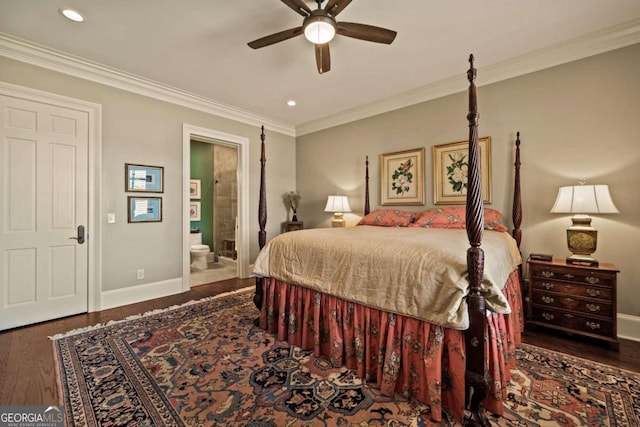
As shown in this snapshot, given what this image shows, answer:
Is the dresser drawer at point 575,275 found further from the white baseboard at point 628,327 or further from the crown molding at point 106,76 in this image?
the crown molding at point 106,76

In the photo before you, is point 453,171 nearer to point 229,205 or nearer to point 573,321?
point 573,321

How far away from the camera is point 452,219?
119 inches

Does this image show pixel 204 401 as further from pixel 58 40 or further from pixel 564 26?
pixel 564 26

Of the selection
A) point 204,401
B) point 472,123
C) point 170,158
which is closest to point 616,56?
point 472,123

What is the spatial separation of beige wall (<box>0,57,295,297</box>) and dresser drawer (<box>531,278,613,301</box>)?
4.16 metres

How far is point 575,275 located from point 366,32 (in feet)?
8.71

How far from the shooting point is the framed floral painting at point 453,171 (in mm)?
3162

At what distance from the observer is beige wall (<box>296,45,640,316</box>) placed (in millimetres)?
2422

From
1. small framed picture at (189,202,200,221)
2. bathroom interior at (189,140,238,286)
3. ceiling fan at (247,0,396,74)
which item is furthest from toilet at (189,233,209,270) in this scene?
ceiling fan at (247,0,396,74)

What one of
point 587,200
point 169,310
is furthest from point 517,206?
point 169,310

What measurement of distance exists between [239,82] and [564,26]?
335 centimetres

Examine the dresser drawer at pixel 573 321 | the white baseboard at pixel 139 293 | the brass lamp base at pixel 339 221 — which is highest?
the brass lamp base at pixel 339 221

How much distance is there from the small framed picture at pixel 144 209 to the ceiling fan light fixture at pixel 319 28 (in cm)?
281

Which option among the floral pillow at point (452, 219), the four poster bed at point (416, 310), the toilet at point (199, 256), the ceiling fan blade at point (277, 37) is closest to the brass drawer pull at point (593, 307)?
the four poster bed at point (416, 310)
